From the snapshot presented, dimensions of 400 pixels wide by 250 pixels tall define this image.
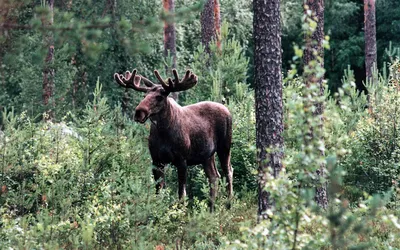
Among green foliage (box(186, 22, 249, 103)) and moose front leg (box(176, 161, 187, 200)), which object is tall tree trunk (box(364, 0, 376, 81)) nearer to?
green foliage (box(186, 22, 249, 103))

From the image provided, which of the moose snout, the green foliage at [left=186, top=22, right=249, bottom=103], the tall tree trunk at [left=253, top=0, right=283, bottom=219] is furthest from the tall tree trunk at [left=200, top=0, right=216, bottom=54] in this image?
the tall tree trunk at [left=253, top=0, right=283, bottom=219]

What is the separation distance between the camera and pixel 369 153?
13.3 m

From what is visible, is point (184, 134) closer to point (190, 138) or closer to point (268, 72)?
point (190, 138)

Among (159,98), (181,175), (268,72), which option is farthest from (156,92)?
(268,72)

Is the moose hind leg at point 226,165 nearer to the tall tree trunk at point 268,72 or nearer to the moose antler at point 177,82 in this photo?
the moose antler at point 177,82

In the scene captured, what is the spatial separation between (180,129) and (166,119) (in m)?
0.40

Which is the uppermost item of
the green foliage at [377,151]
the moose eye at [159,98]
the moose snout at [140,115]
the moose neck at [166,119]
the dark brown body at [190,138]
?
the moose eye at [159,98]

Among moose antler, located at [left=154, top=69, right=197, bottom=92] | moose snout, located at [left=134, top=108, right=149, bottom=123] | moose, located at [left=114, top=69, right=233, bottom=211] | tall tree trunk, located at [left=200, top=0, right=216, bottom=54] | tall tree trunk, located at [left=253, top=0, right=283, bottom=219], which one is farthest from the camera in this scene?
tall tree trunk, located at [left=200, top=0, right=216, bottom=54]

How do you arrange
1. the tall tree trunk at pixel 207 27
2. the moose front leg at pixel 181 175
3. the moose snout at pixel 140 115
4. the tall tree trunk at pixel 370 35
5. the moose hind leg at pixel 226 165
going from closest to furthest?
the moose snout at pixel 140 115, the moose front leg at pixel 181 175, the moose hind leg at pixel 226 165, the tall tree trunk at pixel 207 27, the tall tree trunk at pixel 370 35

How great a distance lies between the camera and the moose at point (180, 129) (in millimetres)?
10328

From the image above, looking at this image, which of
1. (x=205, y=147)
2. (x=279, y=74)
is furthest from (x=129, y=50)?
(x=205, y=147)

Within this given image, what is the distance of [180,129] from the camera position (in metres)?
10.7

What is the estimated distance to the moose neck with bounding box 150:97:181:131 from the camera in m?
10.3

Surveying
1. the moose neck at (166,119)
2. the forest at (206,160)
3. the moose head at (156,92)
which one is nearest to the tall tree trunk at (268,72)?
the forest at (206,160)
